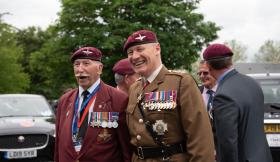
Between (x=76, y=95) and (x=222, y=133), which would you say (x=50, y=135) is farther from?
(x=222, y=133)

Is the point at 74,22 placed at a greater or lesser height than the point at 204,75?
greater

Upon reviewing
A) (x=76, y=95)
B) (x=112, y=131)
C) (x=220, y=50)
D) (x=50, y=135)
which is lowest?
(x=50, y=135)

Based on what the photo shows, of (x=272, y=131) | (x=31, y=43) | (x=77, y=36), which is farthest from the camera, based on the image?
(x=31, y=43)

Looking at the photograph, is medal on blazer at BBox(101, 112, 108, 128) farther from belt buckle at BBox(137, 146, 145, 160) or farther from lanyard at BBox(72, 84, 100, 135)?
belt buckle at BBox(137, 146, 145, 160)

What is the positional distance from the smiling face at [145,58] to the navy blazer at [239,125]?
554 millimetres

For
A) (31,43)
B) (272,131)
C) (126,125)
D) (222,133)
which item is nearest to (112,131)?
(126,125)

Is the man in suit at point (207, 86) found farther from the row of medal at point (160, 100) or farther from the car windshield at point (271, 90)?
the car windshield at point (271, 90)

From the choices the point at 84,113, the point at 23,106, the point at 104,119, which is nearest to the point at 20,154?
the point at 23,106

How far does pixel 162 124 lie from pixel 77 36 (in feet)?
113

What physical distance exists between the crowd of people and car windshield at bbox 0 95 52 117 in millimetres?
5966

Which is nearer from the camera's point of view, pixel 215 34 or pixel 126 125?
pixel 126 125

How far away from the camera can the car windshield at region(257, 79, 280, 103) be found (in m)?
8.36

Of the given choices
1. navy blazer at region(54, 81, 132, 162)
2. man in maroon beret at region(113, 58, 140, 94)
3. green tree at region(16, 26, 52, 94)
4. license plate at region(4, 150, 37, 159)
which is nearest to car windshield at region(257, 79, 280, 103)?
man in maroon beret at region(113, 58, 140, 94)

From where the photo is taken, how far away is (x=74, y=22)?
38.6 meters
